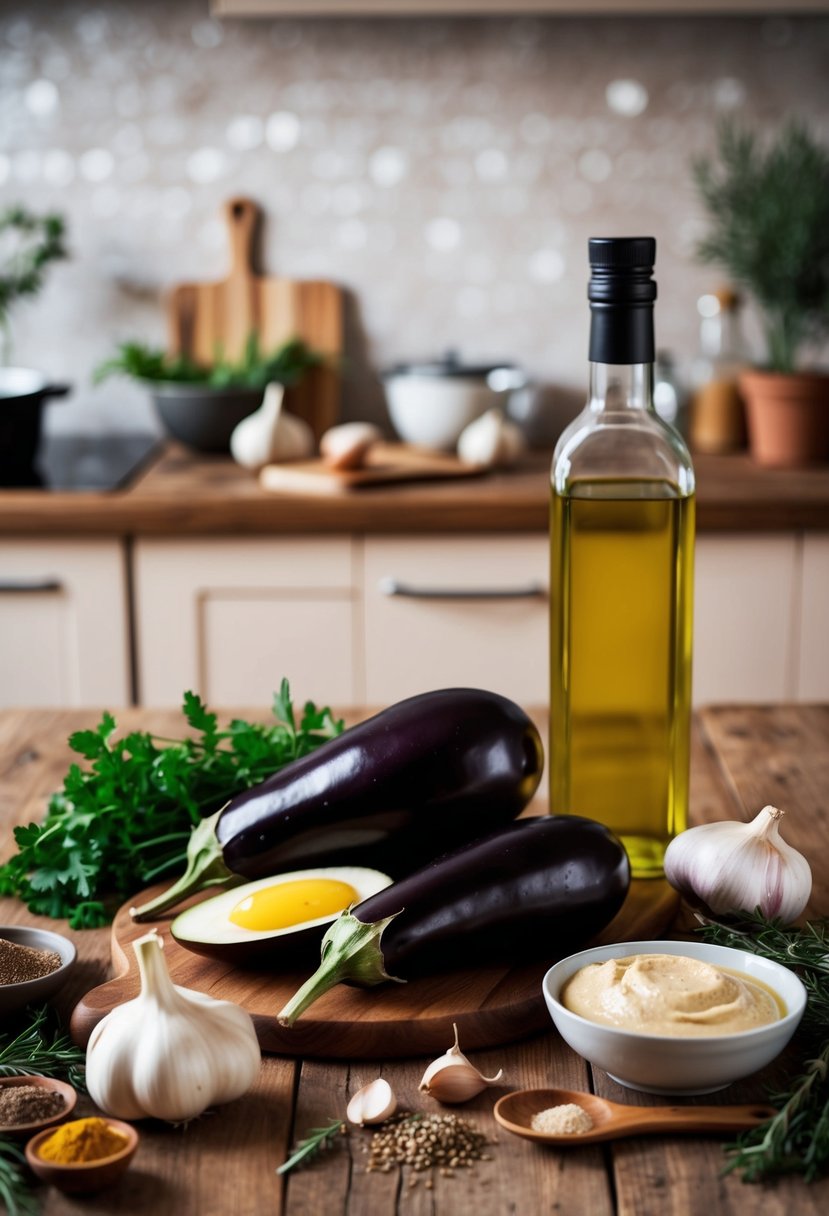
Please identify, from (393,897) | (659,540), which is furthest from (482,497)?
(393,897)

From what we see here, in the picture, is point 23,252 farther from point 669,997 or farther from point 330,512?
point 669,997

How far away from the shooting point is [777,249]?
2570 millimetres

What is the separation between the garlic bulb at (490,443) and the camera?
2.37 metres

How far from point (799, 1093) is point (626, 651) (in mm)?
342

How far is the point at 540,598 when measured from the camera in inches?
87.4

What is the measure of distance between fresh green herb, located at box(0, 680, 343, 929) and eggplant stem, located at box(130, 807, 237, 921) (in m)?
0.06

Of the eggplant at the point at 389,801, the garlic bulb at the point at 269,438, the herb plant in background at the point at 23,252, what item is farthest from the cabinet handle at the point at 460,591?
the eggplant at the point at 389,801

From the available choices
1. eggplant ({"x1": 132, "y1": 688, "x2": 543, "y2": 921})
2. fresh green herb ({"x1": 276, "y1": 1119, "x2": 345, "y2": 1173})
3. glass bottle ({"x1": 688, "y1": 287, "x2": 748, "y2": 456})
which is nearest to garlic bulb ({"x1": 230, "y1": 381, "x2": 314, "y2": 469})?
glass bottle ({"x1": 688, "y1": 287, "x2": 748, "y2": 456})

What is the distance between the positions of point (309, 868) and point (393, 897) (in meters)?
0.11

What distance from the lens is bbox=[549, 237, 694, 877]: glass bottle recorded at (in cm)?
92

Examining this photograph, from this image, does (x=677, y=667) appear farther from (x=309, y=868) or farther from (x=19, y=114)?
(x=19, y=114)

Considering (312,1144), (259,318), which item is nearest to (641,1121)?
(312,1144)

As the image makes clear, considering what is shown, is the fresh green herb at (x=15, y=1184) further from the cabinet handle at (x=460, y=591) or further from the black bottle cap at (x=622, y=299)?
the cabinet handle at (x=460, y=591)

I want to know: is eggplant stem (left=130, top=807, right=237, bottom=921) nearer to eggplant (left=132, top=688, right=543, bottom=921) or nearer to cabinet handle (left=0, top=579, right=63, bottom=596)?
eggplant (left=132, top=688, right=543, bottom=921)
